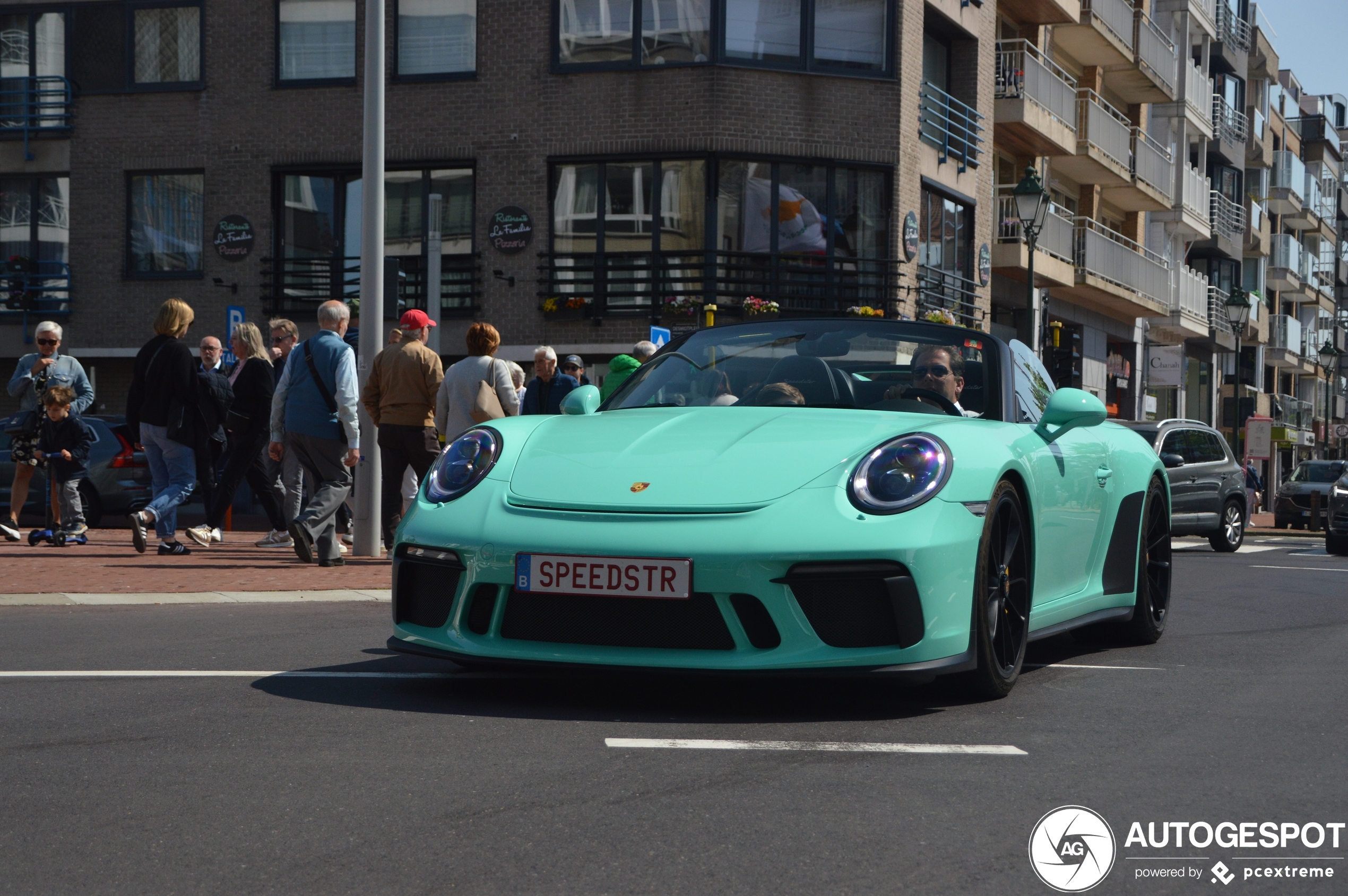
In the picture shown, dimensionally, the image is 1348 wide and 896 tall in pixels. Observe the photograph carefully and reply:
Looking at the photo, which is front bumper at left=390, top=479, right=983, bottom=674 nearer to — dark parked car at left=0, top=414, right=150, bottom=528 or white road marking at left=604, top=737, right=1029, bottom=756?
white road marking at left=604, top=737, right=1029, bottom=756

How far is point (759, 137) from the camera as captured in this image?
81.4 feet

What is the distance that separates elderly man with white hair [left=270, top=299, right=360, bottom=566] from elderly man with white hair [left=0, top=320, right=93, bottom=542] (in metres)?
3.27

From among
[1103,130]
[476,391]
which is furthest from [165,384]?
[1103,130]

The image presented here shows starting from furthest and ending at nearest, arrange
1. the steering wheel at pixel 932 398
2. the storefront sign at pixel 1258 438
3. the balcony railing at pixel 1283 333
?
the balcony railing at pixel 1283 333 < the storefront sign at pixel 1258 438 < the steering wheel at pixel 932 398

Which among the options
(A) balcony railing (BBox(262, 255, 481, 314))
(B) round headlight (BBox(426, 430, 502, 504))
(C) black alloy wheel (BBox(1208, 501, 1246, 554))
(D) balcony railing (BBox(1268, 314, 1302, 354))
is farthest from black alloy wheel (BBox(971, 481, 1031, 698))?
(D) balcony railing (BBox(1268, 314, 1302, 354))

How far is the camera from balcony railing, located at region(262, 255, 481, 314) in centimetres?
2572

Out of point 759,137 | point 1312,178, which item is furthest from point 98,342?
point 1312,178

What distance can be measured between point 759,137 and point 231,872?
2243cm

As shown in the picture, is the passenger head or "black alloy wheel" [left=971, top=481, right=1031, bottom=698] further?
the passenger head

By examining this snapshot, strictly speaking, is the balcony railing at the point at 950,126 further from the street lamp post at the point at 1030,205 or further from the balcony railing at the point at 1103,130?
the balcony railing at the point at 1103,130

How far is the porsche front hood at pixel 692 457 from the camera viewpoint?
4.99m

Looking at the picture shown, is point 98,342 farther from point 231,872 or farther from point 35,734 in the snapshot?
point 231,872

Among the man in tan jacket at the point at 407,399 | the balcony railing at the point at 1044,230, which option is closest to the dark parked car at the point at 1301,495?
the balcony railing at the point at 1044,230

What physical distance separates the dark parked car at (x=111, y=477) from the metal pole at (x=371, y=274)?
5.63 meters
